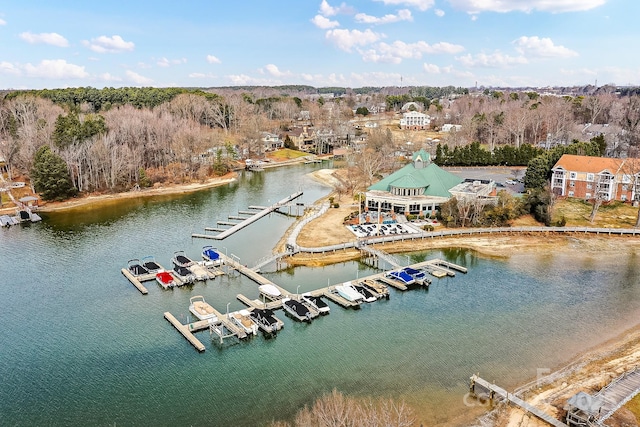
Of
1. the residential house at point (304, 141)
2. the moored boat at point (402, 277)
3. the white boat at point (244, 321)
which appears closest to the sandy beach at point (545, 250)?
the moored boat at point (402, 277)

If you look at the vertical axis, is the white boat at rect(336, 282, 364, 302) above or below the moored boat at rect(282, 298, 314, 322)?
above

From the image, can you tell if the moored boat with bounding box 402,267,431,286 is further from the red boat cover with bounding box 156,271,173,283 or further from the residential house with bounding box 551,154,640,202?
the residential house with bounding box 551,154,640,202

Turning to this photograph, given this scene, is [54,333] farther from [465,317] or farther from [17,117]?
[17,117]

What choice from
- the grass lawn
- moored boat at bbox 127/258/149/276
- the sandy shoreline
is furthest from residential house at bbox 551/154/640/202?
the sandy shoreline

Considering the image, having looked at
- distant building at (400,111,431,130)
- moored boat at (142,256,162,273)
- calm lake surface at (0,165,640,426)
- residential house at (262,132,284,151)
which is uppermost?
distant building at (400,111,431,130)

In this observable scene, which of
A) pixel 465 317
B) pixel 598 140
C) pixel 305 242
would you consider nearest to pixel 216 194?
pixel 305 242
